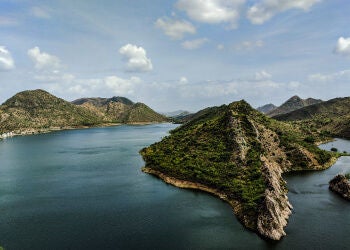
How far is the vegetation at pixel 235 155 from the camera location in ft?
380

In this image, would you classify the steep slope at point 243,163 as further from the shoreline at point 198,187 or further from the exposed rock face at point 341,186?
the exposed rock face at point 341,186

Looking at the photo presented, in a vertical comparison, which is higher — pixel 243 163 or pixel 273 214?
pixel 243 163

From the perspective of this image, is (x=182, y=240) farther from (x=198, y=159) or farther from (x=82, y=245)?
(x=198, y=159)

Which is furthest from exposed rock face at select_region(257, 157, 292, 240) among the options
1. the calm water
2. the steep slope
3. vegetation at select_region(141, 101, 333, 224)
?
vegetation at select_region(141, 101, 333, 224)

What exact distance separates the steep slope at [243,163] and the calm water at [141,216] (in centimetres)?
450

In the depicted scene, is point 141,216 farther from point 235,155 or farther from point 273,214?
point 235,155

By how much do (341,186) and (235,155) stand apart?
43335mm

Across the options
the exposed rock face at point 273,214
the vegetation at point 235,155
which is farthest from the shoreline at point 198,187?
the exposed rock face at point 273,214

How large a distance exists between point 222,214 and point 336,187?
4863 centimetres

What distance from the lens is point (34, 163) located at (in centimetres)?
19212

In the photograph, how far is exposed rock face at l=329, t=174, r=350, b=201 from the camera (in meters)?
108

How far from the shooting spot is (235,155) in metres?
140

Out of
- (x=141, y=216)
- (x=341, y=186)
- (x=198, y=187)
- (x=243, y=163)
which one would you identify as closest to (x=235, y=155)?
(x=243, y=163)

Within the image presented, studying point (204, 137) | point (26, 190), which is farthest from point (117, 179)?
point (204, 137)
